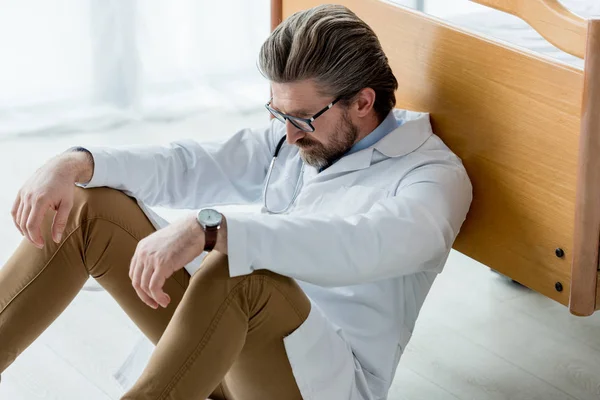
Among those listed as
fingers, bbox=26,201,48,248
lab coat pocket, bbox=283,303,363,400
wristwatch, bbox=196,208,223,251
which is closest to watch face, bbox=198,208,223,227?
wristwatch, bbox=196,208,223,251

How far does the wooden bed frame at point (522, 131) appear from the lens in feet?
5.16

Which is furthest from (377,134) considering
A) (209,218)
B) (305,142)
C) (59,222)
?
(59,222)

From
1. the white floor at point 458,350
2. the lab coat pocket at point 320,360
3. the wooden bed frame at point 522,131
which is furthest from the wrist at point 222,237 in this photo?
the white floor at point 458,350

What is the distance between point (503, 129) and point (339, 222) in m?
0.34

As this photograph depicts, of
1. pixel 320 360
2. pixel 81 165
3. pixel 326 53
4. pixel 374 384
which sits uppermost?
pixel 326 53

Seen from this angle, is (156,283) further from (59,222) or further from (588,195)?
(588,195)

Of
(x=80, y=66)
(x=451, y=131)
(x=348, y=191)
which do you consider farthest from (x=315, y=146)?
(x=80, y=66)

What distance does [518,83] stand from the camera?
1679 millimetres

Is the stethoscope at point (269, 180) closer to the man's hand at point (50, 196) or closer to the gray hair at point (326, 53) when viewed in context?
the gray hair at point (326, 53)

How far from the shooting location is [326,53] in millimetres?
1775

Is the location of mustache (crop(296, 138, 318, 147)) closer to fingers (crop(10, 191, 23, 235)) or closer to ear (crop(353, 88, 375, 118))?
ear (crop(353, 88, 375, 118))

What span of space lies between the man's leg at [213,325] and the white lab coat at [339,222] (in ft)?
0.10

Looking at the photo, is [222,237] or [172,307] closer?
[222,237]

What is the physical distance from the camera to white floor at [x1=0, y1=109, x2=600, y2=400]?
6.92 ft
